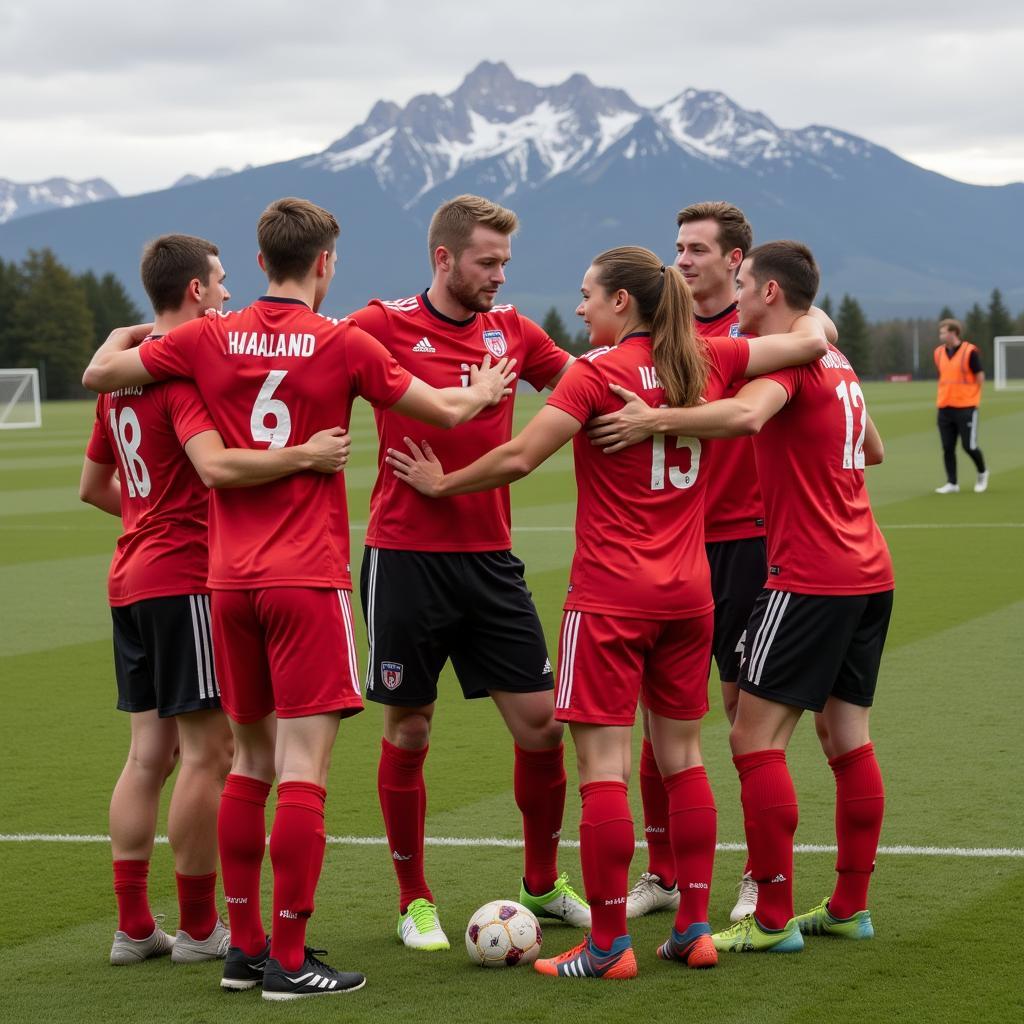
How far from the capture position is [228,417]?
477cm

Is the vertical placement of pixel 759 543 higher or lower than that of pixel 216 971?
higher

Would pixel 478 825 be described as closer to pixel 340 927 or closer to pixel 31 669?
pixel 340 927

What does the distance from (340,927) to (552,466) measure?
23.2 m

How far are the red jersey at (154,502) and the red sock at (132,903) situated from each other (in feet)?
2.88

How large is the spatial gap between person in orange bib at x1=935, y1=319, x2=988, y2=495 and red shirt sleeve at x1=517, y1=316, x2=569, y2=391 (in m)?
14.4

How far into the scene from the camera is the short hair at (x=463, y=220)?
5.30 metres

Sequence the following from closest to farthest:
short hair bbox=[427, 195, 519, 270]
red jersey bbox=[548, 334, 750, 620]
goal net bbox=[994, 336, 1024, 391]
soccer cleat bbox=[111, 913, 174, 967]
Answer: red jersey bbox=[548, 334, 750, 620] → soccer cleat bbox=[111, 913, 174, 967] → short hair bbox=[427, 195, 519, 270] → goal net bbox=[994, 336, 1024, 391]

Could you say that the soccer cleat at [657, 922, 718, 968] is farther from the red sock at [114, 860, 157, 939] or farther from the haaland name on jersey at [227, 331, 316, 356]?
the haaland name on jersey at [227, 331, 316, 356]

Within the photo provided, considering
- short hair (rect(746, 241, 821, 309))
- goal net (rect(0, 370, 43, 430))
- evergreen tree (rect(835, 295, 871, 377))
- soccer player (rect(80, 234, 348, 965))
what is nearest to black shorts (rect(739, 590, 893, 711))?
short hair (rect(746, 241, 821, 309))

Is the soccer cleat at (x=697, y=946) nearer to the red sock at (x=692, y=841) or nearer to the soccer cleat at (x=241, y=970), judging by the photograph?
the red sock at (x=692, y=841)

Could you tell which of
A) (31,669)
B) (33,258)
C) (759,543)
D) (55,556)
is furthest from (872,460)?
(33,258)

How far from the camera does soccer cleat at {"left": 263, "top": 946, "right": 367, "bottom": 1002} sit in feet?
15.0

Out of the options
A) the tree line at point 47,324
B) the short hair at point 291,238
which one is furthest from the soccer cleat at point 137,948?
the tree line at point 47,324

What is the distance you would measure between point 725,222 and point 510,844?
2571mm
